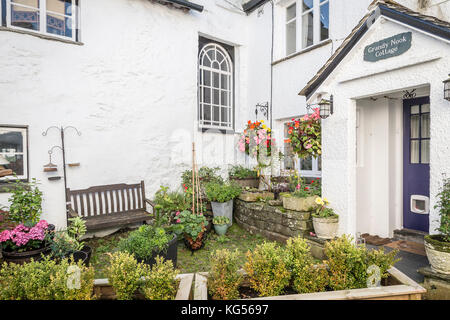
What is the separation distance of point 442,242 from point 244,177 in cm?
478

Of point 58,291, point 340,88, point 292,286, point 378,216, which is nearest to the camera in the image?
point 58,291

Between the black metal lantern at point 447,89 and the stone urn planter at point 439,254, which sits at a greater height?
the black metal lantern at point 447,89

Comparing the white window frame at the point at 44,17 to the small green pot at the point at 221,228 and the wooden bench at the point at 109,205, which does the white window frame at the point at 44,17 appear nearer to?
the wooden bench at the point at 109,205

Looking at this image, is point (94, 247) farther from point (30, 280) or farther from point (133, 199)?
point (30, 280)

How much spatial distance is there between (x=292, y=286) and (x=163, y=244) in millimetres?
1822

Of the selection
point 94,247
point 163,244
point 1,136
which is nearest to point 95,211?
point 94,247

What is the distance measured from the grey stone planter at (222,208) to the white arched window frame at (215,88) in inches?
99.3

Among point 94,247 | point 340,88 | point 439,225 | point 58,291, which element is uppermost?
point 340,88

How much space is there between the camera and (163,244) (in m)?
3.80

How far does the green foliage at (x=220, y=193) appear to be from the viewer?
6.25 meters

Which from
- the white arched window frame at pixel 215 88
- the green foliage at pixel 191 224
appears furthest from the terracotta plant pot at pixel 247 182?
the green foliage at pixel 191 224

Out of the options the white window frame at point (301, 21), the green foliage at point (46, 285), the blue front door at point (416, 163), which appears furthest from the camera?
the white window frame at point (301, 21)

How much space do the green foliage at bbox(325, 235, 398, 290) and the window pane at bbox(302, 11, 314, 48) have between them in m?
5.85

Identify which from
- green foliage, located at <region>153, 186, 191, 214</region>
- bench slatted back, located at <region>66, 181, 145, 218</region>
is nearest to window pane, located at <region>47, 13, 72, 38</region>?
bench slatted back, located at <region>66, 181, 145, 218</region>
